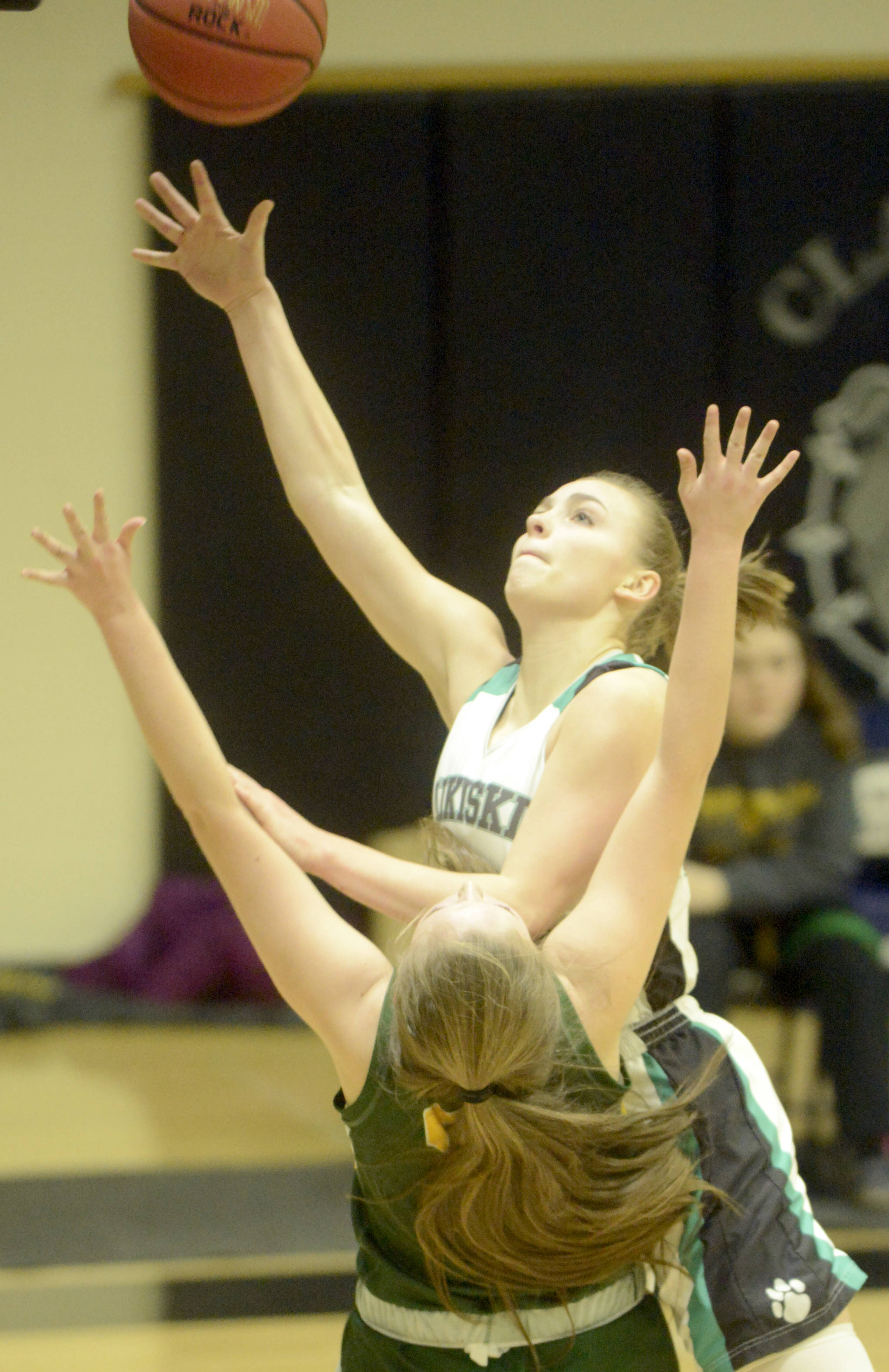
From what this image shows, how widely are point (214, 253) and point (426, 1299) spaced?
53.8 inches

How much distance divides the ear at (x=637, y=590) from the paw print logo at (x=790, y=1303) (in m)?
0.81

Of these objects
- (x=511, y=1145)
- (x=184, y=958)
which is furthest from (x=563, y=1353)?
(x=184, y=958)

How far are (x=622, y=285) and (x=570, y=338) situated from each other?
0.27 metres

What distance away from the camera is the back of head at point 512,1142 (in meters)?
1.54

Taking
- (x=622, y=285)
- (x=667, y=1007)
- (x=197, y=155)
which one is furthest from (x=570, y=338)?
(x=667, y=1007)

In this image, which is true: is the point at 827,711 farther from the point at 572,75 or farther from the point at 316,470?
the point at 572,75

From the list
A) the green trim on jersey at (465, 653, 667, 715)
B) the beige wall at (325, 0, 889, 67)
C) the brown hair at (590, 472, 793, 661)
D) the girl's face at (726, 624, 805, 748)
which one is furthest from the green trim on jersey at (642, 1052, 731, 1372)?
the beige wall at (325, 0, 889, 67)

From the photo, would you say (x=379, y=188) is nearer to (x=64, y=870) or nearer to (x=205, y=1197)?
(x=64, y=870)

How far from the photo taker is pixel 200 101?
7.11 ft

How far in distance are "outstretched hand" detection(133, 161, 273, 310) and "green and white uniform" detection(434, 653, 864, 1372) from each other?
2.20 feet

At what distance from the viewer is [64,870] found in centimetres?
568

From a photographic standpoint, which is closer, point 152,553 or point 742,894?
point 742,894

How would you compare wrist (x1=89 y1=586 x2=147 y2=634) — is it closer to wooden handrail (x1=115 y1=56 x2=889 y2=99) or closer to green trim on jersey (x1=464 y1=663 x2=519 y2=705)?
green trim on jersey (x1=464 y1=663 x2=519 y2=705)

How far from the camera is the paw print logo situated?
1.74 metres
